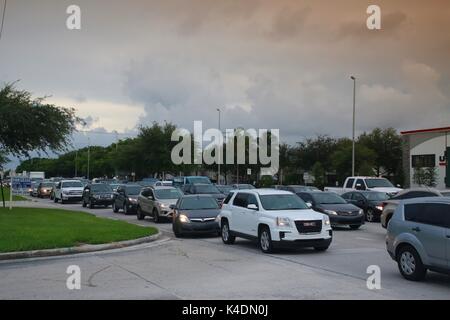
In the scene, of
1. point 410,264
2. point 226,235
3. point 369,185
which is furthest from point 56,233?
point 369,185

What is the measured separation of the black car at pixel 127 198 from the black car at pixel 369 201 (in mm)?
11919

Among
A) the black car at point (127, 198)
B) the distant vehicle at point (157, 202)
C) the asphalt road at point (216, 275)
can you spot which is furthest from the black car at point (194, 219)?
the black car at point (127, 198)

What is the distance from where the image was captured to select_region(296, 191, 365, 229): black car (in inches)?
890

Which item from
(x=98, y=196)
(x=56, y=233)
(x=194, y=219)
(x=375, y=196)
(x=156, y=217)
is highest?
(x=375, y=196)

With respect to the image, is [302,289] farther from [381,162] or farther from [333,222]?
[381,162]

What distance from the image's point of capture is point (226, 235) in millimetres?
18328

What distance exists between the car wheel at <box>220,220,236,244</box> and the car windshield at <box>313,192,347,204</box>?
623cm

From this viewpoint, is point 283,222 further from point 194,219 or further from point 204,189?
point 204,189

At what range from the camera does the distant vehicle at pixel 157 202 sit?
26391 millimetres

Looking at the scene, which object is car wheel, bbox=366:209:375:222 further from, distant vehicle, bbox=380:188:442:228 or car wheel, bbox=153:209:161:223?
car wheel, bbox=153:209:161:223

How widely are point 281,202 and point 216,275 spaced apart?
17.4 feet

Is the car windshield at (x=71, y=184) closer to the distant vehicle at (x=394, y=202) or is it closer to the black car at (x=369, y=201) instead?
the black car at (x=369, y=201)
